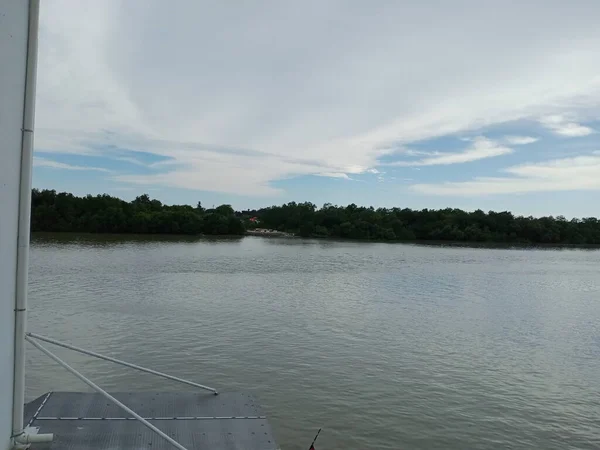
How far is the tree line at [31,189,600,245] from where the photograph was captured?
84.9 meters

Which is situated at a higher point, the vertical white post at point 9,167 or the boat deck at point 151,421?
the vertical white post at point 9,167

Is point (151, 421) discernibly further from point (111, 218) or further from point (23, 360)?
point (111, 218)

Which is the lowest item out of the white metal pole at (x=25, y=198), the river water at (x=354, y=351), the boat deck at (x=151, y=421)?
the river water at (x=354, y=351)

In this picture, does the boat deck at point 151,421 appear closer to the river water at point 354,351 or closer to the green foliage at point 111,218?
the river water at point 354,351

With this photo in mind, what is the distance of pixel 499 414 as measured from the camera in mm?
10211

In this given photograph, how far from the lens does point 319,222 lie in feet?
363

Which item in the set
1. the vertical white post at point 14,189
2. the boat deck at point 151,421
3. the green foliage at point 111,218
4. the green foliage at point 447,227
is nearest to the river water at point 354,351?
the boat deck at point 151,421

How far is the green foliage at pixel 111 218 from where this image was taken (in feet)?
270

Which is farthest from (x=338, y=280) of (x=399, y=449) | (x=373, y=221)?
(x=373, y=221)

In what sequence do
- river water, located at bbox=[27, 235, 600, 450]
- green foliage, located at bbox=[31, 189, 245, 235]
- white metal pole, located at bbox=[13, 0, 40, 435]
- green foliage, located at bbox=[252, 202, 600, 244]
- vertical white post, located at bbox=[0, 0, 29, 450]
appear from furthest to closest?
green foliage, located at bbox=[252, 202, 600, 244], green foliage, located at bbox=[31, 189, 245, 235], river water, located at bbox=[27, 235, 600, 450], white metal pole, located at bbox=[13, 0, 40, 435], vertical white post, located at bbox=[0, 0, 29, 450]

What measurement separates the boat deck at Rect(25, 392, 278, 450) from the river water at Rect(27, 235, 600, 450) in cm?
394

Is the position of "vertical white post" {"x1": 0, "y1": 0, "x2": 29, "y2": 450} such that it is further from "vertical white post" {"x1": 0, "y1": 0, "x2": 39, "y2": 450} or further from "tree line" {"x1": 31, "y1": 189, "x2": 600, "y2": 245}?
"tree line" {"x1": 31, "y1": 189, "x2": 600, "y2": 245}

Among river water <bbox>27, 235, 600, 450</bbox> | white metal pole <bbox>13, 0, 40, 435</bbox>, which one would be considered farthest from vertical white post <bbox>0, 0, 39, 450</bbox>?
river water <bbox>27, 235, 600, 450</bbox>

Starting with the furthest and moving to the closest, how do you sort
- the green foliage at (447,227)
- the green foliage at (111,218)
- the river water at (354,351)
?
the green foliage at (447,227)
the green foliage at (111,218)
the river water at (354,351)
